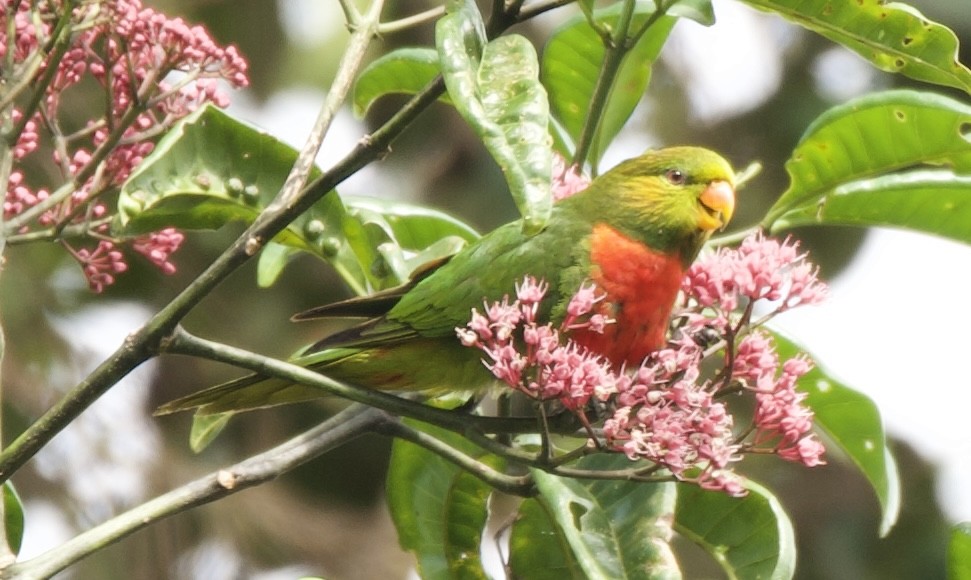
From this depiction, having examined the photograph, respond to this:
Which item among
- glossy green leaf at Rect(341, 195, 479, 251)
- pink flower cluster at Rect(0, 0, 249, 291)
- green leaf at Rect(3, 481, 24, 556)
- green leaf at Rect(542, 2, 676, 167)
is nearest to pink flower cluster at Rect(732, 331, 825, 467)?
green leaf at Rect(542, 2, 676, 167)

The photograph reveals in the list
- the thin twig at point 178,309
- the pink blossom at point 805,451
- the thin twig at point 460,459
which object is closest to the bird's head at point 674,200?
the pink blossom at point 805,451

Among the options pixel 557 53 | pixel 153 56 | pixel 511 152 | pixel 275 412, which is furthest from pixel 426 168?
pixel 511 152

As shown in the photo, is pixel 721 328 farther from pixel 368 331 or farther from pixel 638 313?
pixel 368 331

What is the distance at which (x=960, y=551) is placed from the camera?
6.07ft

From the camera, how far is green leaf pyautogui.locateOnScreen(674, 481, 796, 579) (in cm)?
181

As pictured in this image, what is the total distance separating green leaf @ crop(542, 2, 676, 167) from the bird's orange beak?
22 centimetres

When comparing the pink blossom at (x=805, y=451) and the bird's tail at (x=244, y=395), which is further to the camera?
the bird's tail at (x=244, y=395)

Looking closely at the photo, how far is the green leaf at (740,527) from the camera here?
71.1 inches

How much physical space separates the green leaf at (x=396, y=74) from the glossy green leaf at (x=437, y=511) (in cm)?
69

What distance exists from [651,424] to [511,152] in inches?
18.9

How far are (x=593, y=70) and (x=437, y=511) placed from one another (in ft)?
2.98

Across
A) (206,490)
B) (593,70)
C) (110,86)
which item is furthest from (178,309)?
(593,70)

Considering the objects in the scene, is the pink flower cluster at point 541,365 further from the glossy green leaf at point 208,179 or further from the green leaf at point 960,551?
the green leaf at point 960,551

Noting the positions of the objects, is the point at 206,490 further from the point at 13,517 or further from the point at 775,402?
the point at 775,402
